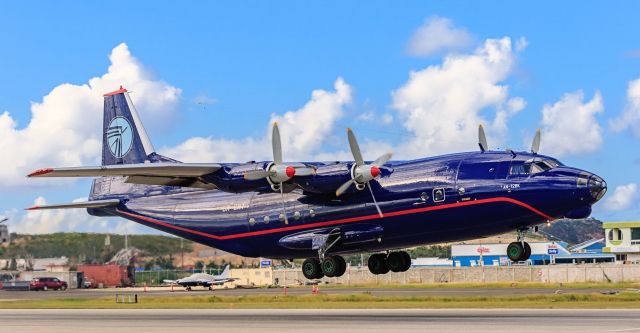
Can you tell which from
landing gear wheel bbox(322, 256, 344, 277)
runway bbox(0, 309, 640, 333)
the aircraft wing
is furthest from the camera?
landing gear wheel bbox(322, 256, 344, 277)

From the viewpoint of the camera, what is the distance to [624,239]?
115 m

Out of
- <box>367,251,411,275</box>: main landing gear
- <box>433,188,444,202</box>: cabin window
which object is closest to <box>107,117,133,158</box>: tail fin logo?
<box>367,251,411,275</box>: main landing gear

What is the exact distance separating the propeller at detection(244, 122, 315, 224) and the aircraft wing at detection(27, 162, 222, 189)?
7.84 ft

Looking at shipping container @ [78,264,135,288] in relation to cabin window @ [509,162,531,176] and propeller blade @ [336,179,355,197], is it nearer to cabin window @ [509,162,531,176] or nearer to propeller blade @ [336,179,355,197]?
propeller blade @ [336,179,355,197]

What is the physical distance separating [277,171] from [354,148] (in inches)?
158

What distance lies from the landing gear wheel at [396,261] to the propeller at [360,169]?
5732 millimetres

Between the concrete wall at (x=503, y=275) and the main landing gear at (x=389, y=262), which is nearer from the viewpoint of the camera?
the main landing gear at (x=389, y=262)

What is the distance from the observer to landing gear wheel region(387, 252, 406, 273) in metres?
50.3

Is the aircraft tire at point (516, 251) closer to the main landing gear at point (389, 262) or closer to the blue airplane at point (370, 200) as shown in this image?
the blue airplane at point (370, 200)

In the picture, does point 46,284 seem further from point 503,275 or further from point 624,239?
point 624,239

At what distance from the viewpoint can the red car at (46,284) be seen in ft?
354

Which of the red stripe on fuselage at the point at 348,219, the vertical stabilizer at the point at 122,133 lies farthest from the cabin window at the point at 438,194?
the vertical stabilizer at the point at 122,133

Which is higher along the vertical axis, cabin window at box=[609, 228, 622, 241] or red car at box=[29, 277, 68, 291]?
cabin window at box=[609, 228, 622, 241]

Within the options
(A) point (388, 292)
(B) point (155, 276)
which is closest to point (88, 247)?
(B) point (155, 276)
